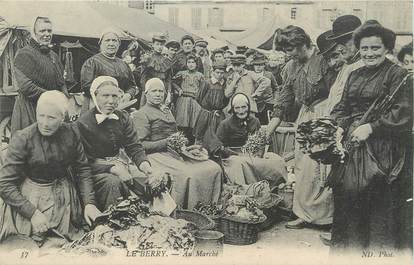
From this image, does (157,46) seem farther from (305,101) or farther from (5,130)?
(5,130)

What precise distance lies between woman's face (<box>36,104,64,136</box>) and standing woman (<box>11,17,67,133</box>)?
7 cm

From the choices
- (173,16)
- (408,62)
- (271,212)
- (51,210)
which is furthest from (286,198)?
(51,210)

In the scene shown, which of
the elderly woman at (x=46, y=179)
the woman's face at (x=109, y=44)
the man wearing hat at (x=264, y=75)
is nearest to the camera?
the elderly woman at (x=46, y=179)

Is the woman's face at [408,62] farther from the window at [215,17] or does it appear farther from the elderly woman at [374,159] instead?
the window at [215,17]

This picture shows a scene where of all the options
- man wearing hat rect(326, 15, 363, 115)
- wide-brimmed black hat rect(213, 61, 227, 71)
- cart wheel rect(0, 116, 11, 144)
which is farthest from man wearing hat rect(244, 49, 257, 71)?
cart wheel rect(0, 116, 11, 144)

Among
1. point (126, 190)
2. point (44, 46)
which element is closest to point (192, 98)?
point (126, 190)

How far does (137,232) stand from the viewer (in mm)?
5668

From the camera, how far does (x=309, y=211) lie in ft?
19.0

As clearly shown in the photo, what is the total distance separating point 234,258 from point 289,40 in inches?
77.0

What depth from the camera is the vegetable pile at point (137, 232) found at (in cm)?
564

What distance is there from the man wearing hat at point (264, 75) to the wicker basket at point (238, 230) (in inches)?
34.7

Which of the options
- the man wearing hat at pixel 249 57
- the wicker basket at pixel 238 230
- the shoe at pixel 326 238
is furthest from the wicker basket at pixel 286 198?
the man wearing hat at pixel 249 57

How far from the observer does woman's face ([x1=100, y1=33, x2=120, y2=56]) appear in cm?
564

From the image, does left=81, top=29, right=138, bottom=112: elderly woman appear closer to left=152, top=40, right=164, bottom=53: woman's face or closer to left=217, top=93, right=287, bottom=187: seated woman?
left=152, top=40, right=164, bottom=53: woman's face
